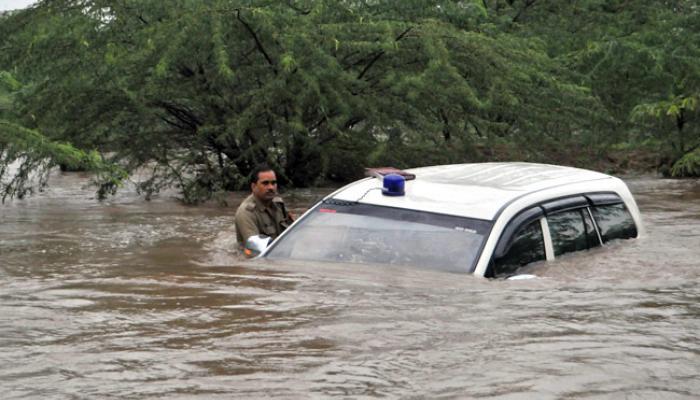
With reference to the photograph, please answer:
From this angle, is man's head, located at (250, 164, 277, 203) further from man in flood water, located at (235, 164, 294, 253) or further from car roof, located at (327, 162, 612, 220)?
car roof, located at (327, 162, 612, 220)

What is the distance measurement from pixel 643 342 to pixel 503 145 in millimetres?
11219

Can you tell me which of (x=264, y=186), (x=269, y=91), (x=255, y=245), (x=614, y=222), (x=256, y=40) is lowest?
(x=255, y=245)

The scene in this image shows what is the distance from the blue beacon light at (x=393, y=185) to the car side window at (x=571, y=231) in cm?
102

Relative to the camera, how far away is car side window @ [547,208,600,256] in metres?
7.42

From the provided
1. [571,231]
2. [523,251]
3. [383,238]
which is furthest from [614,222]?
[383,238]

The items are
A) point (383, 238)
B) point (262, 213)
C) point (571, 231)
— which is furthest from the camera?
point (262, 213)

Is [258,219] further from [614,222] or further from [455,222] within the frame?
[614,222]

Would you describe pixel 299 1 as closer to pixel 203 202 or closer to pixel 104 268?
pixel 203 202

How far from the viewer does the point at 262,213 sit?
9234 millimetres

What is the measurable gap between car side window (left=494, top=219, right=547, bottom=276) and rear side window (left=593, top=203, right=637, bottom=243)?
0.96 metres

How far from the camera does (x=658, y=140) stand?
20000mm

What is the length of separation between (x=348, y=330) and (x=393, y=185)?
168 cm

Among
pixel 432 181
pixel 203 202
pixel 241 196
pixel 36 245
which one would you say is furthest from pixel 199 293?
pixel 241 196

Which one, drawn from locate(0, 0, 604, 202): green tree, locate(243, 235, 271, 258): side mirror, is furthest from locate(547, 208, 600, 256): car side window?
locate(0, 0, 604, 202): green tree
